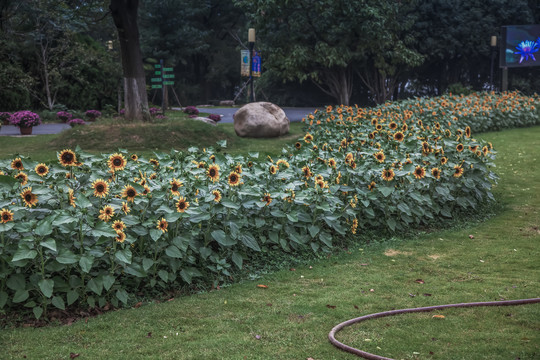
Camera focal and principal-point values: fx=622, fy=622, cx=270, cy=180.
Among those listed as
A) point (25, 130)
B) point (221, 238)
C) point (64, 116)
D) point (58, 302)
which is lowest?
point (58, 302)

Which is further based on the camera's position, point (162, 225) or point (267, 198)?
point (267, 198)

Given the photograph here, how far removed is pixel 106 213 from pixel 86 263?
1.29 ft

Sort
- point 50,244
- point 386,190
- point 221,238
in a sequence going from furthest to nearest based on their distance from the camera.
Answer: point 386,190 < point 221,238 < point 50,244

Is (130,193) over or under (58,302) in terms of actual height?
over

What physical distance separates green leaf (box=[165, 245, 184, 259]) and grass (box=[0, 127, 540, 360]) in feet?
1.01

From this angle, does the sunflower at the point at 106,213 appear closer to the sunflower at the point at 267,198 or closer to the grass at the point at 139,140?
the sunflower at the point at 267,198

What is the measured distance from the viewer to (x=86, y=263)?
3.82 metres

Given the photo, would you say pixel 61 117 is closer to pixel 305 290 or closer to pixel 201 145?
pixel 201 145

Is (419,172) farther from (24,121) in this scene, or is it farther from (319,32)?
(319,32)

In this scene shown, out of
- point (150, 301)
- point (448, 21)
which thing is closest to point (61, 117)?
point (448, 21)

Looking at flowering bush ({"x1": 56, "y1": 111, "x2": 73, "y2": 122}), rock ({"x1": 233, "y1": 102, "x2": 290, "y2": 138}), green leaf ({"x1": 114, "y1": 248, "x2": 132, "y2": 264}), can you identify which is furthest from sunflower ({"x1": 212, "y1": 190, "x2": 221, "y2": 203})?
flowering bush ({"x1": 56, "y1": 111, "x2": 73, "y2": 122})

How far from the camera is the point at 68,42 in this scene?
26203mm

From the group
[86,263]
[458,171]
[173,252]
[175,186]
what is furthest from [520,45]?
[86,263]

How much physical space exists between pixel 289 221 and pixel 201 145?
791 cm
